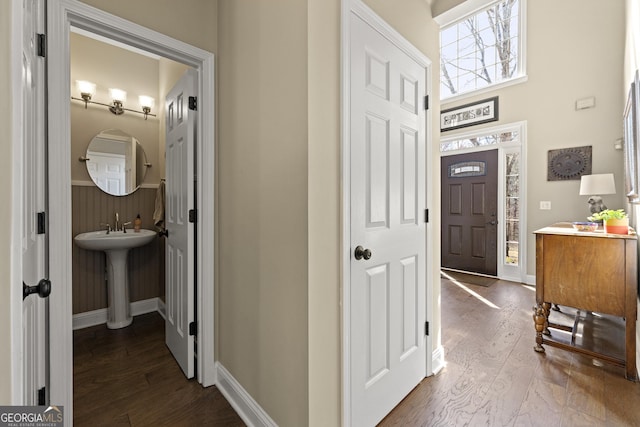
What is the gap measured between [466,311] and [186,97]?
3309mm

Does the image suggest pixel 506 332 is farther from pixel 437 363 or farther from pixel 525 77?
pixel 525 77

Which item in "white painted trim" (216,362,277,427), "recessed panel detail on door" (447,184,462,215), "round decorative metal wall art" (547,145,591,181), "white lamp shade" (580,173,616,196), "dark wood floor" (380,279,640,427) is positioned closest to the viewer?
"white painted trim" (216,362,277,427)

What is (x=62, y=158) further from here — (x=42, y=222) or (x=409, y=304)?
(x=409, y=304)

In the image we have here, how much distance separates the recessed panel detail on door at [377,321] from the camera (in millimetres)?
1496

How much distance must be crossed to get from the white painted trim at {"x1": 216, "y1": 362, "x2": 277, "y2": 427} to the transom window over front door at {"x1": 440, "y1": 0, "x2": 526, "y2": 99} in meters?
5.00

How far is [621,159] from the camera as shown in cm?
334

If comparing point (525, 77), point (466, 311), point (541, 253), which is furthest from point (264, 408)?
point (525, 77)

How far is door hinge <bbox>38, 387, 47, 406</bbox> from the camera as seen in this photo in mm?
1256

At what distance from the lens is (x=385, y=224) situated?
159 centimetres

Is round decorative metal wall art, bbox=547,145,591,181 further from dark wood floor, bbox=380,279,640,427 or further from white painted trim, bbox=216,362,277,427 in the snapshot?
white painted trim, bbox=216,362,277,427

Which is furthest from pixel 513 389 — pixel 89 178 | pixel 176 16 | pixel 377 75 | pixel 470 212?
pixel 89 178

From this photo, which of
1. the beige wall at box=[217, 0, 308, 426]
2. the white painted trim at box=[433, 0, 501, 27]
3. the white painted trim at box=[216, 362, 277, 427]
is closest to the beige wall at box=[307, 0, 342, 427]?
the beige wall at box=[217, 0, 308, 426]

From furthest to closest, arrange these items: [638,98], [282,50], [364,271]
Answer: [638,98], [364,271], [282,50]

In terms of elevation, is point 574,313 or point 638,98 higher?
point 638,98
